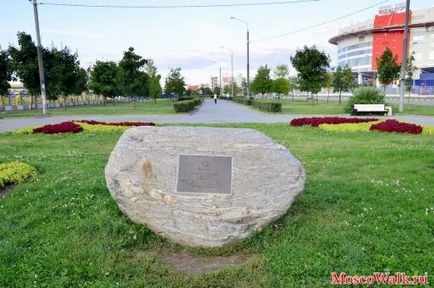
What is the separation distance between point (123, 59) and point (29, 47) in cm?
Result: 777

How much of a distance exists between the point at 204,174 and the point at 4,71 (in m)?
29.0

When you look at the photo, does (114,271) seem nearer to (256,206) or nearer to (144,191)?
(144,191)

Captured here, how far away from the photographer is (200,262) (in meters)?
4.44

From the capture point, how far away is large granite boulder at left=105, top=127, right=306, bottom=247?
187 inches

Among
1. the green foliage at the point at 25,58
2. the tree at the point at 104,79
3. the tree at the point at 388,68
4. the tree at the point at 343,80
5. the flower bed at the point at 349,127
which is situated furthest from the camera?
the tree at the point at 343,80

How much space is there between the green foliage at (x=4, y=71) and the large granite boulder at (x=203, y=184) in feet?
91.4

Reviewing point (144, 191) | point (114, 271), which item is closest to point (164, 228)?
point (144, 191)

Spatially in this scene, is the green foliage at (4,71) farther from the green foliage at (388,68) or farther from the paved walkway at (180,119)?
the green foliage at (388,68)

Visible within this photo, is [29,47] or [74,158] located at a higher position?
[29,47]

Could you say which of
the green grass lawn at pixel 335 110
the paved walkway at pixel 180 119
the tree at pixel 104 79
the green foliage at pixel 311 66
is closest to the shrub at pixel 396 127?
the paved walkway at pixel 180 119

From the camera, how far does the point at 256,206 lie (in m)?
4.75

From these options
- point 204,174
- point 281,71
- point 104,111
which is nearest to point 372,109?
point 204,174

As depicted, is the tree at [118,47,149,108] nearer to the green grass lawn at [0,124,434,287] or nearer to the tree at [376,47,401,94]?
the tree at [376,47,401,94]

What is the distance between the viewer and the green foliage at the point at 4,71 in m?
28.5
